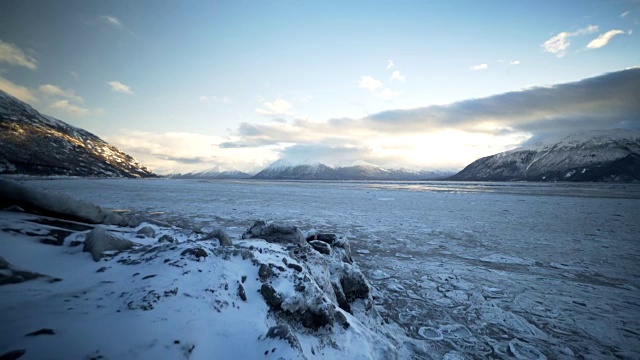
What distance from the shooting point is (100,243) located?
3812mm

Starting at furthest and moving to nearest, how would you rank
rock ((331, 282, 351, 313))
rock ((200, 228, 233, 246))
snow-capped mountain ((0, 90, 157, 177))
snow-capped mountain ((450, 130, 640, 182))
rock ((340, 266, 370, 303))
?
snow-capped mountain ((450, 130, 640, 182)) < snow-capped mountain ((0, 90, 157, 177)) < rock ((340, 266, 370, 303)) < rock ((200, 228, 233, 246)) < rock ((331, 282, 351, 313))

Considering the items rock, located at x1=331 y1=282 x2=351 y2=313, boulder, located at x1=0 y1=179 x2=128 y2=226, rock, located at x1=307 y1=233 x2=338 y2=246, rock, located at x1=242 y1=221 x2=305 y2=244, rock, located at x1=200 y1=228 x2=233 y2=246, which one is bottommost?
rock, located at x1=331 y1=282 x2=351 y2=313

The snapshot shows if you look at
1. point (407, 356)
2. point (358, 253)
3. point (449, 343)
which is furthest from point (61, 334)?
point (358, 253)

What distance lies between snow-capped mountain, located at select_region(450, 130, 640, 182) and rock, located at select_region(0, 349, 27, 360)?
18475 cm

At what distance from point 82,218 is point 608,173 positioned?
195 metres

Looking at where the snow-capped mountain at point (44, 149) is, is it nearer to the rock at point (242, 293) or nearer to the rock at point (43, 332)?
the rock at point (43, 332)

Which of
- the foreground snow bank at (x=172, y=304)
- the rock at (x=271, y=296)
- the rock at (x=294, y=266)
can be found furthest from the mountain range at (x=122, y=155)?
the rock at (x=271, y=296)

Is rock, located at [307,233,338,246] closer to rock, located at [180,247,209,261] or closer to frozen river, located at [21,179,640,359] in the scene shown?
frozen river, located at [21,179,640,359]

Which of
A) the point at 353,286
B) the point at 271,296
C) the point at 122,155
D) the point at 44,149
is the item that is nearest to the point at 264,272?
the point at 271,296

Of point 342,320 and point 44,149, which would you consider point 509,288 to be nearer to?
point 342,320

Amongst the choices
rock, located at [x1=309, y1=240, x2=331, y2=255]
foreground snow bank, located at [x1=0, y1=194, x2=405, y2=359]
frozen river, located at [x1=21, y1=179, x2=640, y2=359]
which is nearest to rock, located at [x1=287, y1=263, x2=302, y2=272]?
foreground snow bank, located at [x1=0, y1=194, x2=405, y2=359]

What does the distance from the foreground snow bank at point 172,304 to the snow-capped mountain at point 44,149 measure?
10070 cm

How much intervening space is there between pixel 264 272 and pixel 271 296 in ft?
1.27

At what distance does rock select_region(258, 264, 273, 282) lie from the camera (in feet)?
11.4
